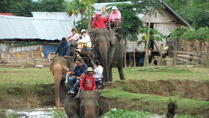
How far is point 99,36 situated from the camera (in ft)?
59.6

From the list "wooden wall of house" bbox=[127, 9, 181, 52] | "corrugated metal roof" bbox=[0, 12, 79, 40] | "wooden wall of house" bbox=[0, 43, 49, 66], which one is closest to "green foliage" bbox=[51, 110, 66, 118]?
"wooden wall of house" bbox=[0, 43, 49, 66]

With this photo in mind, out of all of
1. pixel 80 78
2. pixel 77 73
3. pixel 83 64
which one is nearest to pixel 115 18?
pixel 83 64

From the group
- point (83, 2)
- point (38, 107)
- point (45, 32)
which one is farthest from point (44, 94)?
point (45, 32)

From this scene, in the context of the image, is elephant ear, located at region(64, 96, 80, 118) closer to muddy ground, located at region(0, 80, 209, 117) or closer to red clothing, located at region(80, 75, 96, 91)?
red clothing, located at region(80, 75, 96, 91)

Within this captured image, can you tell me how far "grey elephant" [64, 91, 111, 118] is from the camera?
1091cm

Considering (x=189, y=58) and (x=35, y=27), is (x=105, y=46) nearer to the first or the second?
(x=189, y=58)

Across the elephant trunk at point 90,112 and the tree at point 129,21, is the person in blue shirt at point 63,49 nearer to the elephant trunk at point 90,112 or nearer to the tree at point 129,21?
the elephant trunk at point 90,112

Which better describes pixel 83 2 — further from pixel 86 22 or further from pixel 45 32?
pixel 45 32

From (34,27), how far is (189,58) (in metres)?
16.3

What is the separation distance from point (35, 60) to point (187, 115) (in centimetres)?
2533

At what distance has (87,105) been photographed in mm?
10945

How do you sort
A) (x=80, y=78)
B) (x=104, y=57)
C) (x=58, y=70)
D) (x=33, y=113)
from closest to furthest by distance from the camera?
(x=80, y=78), (x=33, y=113), (x=58, y=70), (x=104, y=57)

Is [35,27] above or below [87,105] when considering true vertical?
above

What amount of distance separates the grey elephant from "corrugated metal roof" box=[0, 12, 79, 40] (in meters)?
27.6
